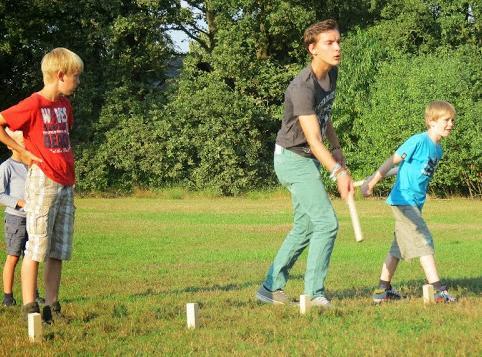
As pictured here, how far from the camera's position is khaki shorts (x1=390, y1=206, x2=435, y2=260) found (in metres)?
8.12

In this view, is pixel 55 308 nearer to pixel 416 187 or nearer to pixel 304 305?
pixel 304 305

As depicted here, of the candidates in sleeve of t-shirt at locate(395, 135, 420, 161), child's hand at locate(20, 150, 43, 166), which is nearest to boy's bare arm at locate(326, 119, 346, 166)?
sleeve of t-shirt at locate(395, 135, 420, 161)

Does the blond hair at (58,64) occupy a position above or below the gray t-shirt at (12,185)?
above

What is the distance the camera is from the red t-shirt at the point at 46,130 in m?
6.90

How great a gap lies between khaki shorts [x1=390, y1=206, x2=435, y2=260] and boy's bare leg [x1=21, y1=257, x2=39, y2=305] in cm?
340

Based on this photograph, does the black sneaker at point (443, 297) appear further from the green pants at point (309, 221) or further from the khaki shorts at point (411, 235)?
the green pants at point (309, 221)

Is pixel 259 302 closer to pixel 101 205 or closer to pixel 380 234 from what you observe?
pixel 380 234

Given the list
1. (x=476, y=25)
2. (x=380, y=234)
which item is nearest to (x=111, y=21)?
(x=476, y=25)

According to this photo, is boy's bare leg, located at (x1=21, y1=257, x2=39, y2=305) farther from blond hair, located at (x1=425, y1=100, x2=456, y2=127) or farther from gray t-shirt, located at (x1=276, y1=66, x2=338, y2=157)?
blond hair, located at (x1=425, y1=100, x2=456, y2=127)

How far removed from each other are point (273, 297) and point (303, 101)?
1804mm

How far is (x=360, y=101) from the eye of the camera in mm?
37250

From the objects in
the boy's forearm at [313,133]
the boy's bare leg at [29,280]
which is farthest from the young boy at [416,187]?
the boy's bare leg at [29,280]

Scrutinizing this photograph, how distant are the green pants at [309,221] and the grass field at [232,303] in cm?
35

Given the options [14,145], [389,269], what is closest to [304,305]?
[389,269]
